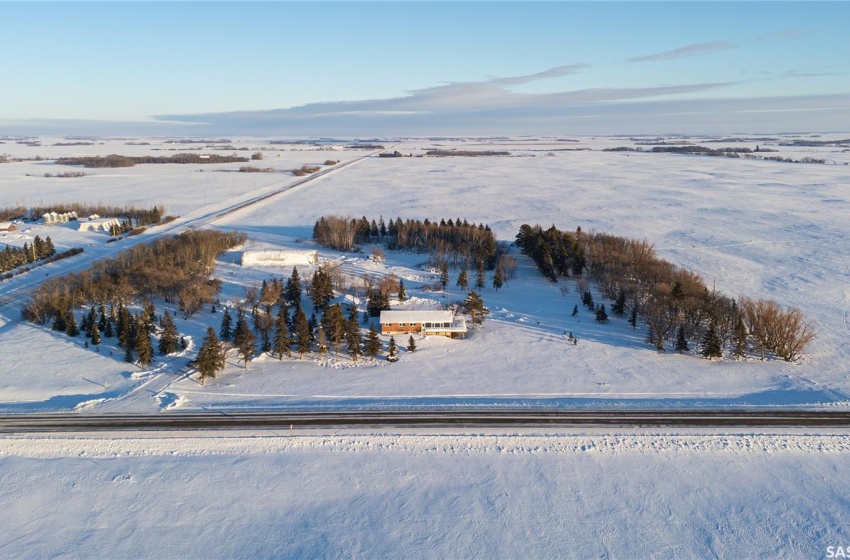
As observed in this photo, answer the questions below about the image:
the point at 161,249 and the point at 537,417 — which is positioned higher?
the point at 161,249

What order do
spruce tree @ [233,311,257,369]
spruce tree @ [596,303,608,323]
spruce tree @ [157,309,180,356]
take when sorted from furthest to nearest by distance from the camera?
spruce tree @ [596,303,608,323] < spruce tree @ [157,309,180,356] < spruce tree @ [233,311,257,369]

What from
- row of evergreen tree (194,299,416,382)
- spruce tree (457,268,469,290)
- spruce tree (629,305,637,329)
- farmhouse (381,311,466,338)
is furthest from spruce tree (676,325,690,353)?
spruce tree (457,268,469,290)

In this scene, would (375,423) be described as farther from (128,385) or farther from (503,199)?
(503,199)

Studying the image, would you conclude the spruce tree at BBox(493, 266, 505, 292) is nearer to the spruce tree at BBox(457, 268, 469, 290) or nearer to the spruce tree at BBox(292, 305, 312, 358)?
the spruce tree at BBox(457, 268, 469, 290)

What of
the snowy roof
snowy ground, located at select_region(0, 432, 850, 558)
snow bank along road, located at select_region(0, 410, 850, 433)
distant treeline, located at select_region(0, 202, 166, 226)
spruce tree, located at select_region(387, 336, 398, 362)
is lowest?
snowy ground, located at select_region(0, 432, 850, 558)

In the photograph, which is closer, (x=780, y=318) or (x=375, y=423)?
(x=375, y=423)

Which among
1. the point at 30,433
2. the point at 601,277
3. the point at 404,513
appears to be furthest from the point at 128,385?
the point at 601,277
